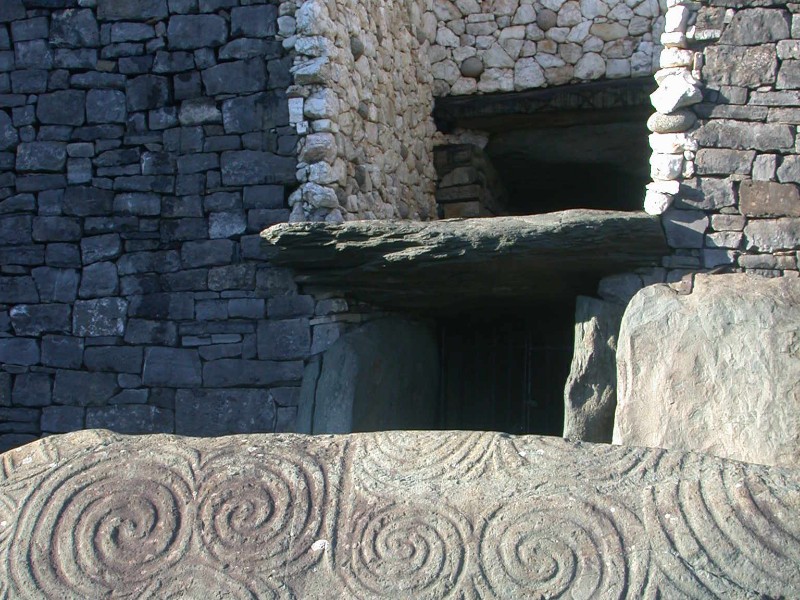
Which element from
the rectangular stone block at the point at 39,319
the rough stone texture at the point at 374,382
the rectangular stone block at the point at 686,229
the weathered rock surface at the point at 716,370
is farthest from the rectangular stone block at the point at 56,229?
the rectangular stone block at the point at 686,229

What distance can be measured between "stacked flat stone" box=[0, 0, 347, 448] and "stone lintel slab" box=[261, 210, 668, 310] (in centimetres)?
32

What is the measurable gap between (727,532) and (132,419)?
373 centimetres

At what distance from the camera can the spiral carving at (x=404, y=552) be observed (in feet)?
8.11

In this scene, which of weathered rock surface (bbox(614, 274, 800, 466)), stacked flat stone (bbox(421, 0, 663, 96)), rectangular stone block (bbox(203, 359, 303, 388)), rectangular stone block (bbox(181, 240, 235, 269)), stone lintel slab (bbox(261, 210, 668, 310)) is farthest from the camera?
stacked flat stone (bbox(421, 0, 663, 96))

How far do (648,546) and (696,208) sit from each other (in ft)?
8.48

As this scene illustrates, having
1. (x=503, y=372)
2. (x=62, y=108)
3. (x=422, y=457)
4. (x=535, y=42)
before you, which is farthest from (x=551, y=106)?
(x=422, y=457)

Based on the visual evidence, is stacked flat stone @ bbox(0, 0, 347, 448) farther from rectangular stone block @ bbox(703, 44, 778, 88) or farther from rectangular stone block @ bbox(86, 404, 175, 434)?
rectangular stone block @ bbox(703, 44, 778, 88)

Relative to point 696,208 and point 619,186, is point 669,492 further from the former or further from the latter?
point 619,186

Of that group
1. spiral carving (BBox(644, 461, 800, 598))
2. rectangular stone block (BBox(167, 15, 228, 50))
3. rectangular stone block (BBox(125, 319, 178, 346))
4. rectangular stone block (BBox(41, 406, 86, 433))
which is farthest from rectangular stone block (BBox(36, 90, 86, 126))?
spiral carving (BBox(644, 461, 800, 598))

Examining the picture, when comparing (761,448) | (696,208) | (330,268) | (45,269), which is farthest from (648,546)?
(45,269)

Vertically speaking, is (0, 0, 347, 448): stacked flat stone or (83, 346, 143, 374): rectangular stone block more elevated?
(0, 0, 347, 448): stacked flat stone

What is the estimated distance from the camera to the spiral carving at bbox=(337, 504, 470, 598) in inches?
97.3

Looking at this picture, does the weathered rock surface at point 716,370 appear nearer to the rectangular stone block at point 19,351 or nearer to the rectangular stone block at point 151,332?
the rectangular stone block at point 151,332

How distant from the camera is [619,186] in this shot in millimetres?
7395
